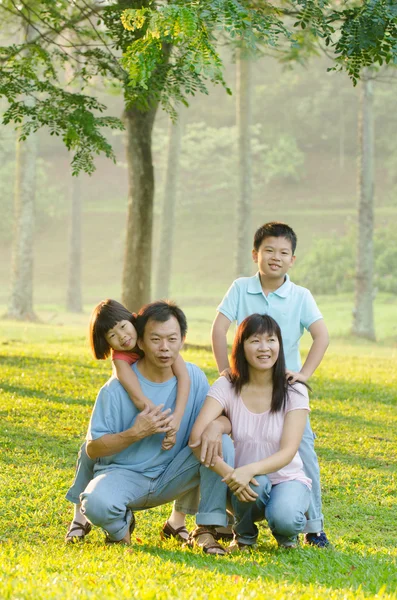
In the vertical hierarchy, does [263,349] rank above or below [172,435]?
above

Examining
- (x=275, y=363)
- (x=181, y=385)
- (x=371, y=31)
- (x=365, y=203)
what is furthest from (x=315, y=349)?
(x=365, y=203)

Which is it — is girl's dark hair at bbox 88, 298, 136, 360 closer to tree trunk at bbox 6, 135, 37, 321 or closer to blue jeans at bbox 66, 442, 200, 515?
blue jeans at bbox 66, 442, 200, 515

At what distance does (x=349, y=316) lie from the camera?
2620 centimetres

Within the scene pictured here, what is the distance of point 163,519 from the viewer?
5.32m

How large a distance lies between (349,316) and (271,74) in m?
31.1

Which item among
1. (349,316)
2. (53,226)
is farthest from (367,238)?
(53,226)

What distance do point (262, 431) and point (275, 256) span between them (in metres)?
0.95

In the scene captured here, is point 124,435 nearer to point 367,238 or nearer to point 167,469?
point 167,469

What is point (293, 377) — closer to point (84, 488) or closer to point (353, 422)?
point (84, 488)

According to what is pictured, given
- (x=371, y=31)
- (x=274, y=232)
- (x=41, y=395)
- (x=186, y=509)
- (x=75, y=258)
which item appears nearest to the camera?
(x=186, y=509)

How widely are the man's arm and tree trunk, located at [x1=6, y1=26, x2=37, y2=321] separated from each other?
55.6 ft

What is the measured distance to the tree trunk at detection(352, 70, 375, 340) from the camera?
1936 centimetres

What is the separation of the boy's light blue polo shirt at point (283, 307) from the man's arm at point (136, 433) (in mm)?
837

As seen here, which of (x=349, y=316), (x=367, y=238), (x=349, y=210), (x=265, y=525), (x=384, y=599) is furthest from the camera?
(x=349, y=210)
